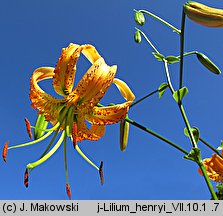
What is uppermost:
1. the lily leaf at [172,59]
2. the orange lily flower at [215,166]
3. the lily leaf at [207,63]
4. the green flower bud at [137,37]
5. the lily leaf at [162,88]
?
the green flower bud at [137,37]

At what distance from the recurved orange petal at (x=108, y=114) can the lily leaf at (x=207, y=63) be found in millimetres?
279

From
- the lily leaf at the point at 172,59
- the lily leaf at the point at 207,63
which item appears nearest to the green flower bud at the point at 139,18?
the lily leaf at the point at 172,59

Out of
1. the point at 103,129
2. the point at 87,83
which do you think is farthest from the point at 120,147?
the point at 87,83

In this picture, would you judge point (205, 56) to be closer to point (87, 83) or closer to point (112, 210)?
point (87, 83)

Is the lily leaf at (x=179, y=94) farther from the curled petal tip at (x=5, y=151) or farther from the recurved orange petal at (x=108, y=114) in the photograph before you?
the curled petal tip at (x=5, y=151)

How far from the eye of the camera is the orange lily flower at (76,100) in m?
1.14

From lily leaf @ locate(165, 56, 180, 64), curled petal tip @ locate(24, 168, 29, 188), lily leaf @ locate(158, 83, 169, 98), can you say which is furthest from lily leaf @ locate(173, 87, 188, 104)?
curled petal tip @ locate(24, 168, 29, 188)

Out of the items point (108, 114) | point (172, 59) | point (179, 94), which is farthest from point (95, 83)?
point (172, 59)

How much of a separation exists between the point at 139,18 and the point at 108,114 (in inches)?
18.4

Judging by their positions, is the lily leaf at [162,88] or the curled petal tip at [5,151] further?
the lily leaf at [162,88]

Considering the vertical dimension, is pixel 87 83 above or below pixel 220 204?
above

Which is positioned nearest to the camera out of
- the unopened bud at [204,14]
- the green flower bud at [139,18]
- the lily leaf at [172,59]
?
the unopened bud at [204,14]

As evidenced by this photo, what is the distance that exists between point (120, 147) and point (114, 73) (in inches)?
10.7

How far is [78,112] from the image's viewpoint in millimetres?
1285
